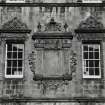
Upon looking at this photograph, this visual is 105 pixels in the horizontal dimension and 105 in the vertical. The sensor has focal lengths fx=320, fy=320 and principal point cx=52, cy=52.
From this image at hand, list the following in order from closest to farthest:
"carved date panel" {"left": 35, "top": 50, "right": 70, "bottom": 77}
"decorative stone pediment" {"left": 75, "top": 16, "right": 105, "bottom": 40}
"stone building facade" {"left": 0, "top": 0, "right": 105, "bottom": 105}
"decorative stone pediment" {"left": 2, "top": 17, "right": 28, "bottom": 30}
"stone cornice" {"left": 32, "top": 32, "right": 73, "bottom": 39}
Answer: "stone building facade" {"left": 0, "top": 0, "right": 105, "bottom": 105}
"carved date panel" {"left": 35, "top": 50, "right": 70, "bottom": 77}
"stone cornice" {"left": 32, "top": 32, "right": 73, "bottom": 39}
"decorative stone pediment" {"left": 75, "top": 16, "right": 105, "bottom": 40}
"decorative stone pediment" {"left": 2, "top": 17, "right": 28, "bottom": 30}

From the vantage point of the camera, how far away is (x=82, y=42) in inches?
711

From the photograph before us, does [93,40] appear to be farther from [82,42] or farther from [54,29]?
[54,29]

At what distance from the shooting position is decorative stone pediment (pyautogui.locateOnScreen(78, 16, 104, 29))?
18094mm

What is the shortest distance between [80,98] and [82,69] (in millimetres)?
1625

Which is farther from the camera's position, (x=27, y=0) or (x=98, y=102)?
(x=27, y=0)

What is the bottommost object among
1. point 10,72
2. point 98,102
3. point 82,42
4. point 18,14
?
point 98,102

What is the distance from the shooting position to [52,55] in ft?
58.1

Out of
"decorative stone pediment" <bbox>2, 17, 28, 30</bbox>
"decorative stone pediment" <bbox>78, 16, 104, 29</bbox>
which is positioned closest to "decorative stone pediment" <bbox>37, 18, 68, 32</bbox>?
"decorative stone pediment" <bbox>2, 17, 28, 30</bbox>

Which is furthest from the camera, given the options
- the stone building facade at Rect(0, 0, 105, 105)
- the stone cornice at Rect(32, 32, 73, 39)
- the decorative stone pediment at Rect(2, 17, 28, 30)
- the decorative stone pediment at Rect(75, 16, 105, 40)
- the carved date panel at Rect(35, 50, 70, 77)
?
the decorative stone pediment at Rect(2, 17, 28, 30)

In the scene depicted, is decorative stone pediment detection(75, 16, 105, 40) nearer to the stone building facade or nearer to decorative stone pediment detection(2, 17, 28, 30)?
the stone building facade

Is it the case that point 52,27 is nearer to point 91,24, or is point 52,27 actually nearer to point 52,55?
point 52,55

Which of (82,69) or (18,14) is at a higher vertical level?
(18,14)

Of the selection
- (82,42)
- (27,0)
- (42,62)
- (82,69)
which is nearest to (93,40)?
(82,42)

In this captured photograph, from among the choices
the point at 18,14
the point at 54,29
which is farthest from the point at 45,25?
the point at 18,14
